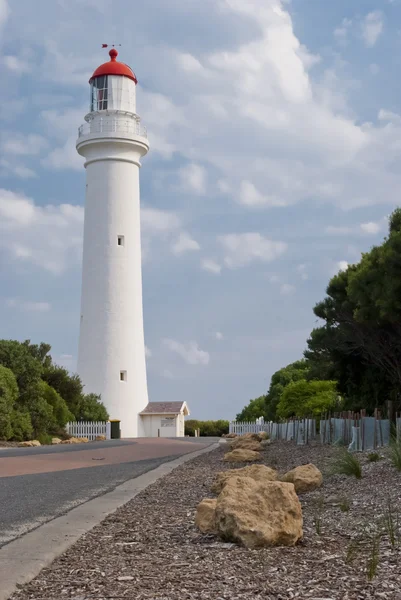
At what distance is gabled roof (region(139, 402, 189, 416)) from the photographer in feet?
149

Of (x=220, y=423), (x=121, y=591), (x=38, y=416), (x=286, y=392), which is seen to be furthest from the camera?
(x=220, y=423)

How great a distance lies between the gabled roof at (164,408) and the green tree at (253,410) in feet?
43.4

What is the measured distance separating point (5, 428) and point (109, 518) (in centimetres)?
2308

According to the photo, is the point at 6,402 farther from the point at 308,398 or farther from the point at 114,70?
the point at 114,70

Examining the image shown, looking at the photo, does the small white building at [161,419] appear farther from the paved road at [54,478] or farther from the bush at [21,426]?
the paved road at [54,478]

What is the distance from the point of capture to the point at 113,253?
142 ft

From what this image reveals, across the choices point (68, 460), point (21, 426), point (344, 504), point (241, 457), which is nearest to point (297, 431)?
point (241, 457)

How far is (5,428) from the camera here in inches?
1206

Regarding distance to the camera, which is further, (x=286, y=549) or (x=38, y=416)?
(x=38, y=416)

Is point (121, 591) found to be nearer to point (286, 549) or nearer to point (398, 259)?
point (286, 549)

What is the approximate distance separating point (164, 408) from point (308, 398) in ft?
43.2

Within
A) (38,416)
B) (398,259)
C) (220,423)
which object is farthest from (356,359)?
(220,423)

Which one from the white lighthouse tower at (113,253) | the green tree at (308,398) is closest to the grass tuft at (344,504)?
the green tree at (308,398)

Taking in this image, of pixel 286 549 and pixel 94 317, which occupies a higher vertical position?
pixel 94 317
